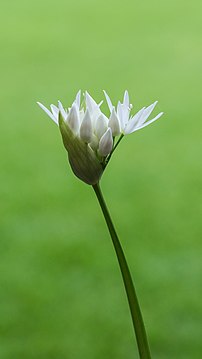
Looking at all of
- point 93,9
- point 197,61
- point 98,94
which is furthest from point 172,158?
point 93,9

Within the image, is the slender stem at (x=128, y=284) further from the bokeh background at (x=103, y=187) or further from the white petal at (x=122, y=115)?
the bokeh background at (x=103, y=187)

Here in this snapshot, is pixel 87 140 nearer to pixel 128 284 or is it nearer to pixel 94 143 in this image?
pixel 94 143

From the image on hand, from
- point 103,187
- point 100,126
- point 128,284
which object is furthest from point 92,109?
point 103,187

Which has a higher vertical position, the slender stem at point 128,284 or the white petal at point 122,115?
the white petal at point 122,115

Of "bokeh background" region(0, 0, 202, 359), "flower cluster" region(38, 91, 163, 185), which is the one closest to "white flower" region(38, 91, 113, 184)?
"flower cluster" region(38, 91, 163, 185)

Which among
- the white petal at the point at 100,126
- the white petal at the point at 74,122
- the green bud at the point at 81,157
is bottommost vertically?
the green bud at the point at 81,157

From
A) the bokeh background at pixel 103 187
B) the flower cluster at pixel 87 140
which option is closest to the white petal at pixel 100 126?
the flower cluster at pixel 87 140
